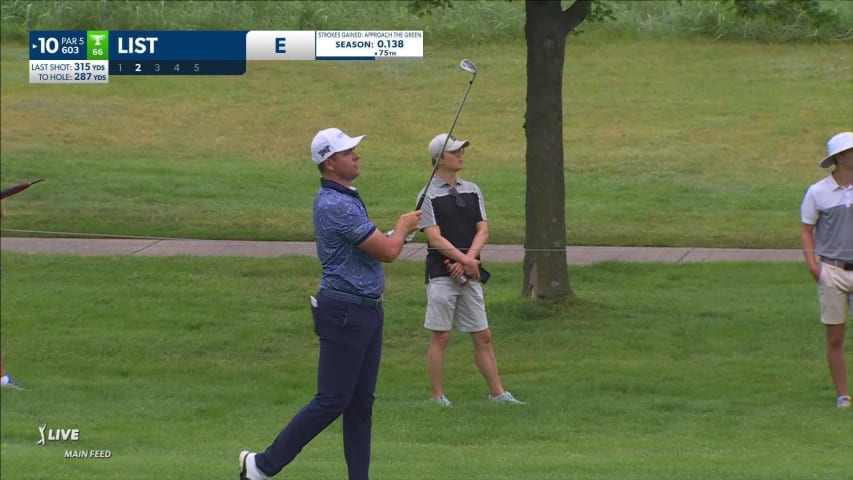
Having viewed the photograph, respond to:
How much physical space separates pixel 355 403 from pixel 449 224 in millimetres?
2518

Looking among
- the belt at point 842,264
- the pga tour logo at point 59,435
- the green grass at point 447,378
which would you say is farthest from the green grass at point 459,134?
the pga tour logo at point 59,435

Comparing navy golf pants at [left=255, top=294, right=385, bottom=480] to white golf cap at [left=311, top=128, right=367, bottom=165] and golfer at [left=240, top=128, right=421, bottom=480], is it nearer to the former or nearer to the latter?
golfer at [left=240, top=128, right=421, bottom=480]

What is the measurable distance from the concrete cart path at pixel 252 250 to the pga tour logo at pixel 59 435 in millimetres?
4086

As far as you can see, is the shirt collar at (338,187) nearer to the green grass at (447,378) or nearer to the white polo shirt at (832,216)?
the green grass at (447,378)

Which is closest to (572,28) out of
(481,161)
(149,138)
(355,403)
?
(481,161)

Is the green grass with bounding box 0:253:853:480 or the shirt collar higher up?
the shirt collar

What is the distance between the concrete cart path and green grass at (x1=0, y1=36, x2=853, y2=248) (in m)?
0.11

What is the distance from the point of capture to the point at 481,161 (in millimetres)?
12242

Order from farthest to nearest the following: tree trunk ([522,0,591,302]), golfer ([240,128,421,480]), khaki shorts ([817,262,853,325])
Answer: tree trunk ([522,0,591,302]) < khaki shorts ([817,262,853,325]) < golfer ([240,128,421,480])

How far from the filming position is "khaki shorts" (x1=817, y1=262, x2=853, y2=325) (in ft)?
29.1
